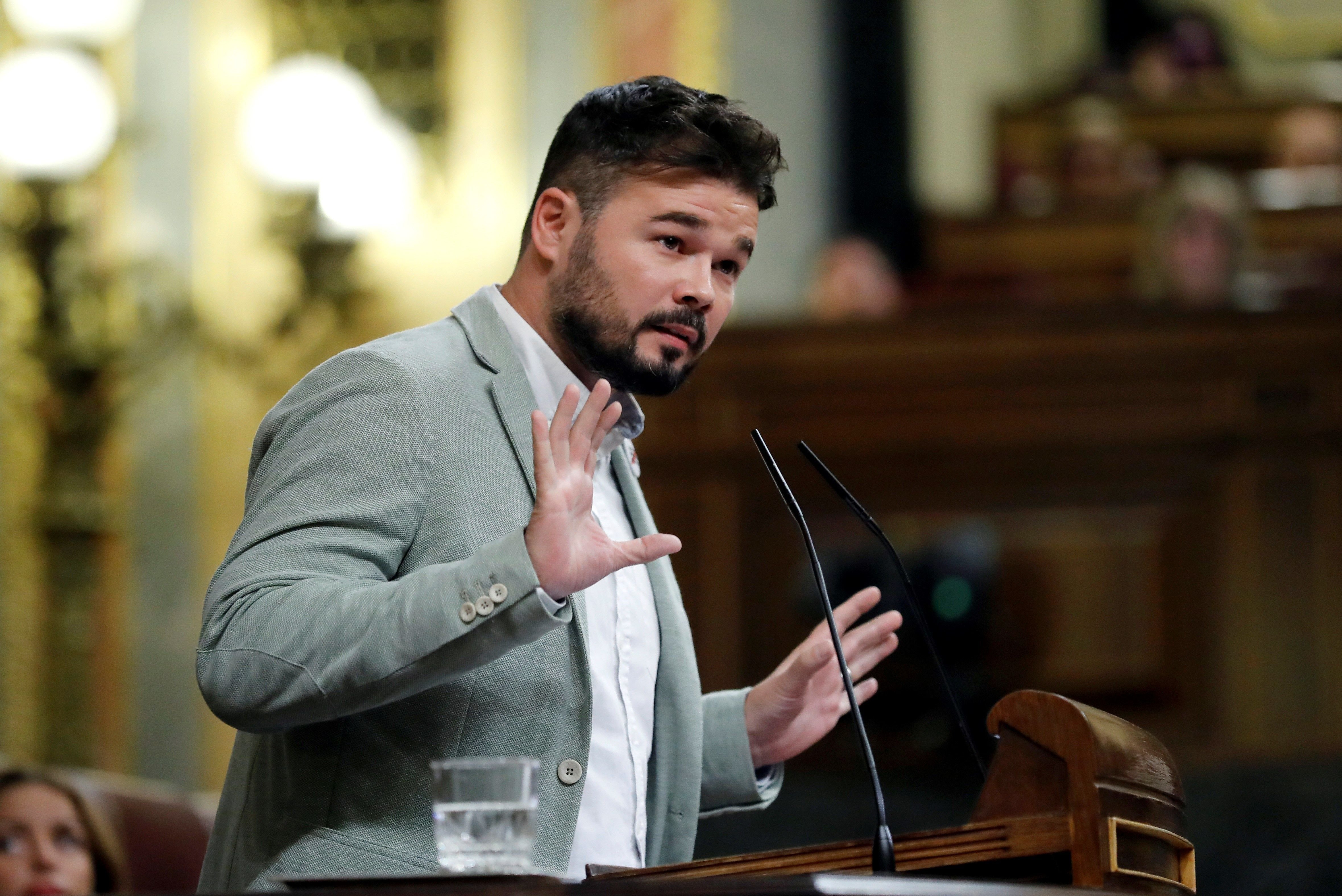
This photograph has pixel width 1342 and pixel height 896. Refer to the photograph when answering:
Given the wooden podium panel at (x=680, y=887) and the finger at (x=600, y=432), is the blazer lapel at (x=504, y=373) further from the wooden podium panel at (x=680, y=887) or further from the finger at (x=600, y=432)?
the wooden podium panel at (x=680, y=887)

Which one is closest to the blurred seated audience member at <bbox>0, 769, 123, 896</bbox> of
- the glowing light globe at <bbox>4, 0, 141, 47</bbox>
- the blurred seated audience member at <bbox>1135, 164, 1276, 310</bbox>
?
the glowing light globe at <bbox>4, 0, 141, 47</bbox>

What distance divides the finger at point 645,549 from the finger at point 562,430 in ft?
0.31

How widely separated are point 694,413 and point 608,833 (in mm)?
3088

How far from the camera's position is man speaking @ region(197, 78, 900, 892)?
5.33 feet

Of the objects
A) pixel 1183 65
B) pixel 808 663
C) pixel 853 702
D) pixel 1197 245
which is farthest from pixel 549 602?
pixel 1183 65

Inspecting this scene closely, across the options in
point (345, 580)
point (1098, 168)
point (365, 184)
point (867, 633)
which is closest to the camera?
point (345, 580)

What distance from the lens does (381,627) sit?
1614 mm

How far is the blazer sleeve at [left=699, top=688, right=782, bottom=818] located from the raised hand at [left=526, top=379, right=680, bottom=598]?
62 cm

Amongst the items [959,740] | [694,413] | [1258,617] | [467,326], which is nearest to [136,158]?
[694,413]

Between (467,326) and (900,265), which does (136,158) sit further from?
(467,326)

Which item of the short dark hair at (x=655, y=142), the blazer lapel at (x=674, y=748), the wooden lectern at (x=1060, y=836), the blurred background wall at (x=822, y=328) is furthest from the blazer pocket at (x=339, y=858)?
the blurred background wall at (x=822, y=328)

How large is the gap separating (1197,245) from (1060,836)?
4.05 meters

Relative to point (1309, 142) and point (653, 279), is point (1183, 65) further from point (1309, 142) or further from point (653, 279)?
point (653, 279)

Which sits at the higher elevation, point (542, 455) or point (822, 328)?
point (542, 455)
